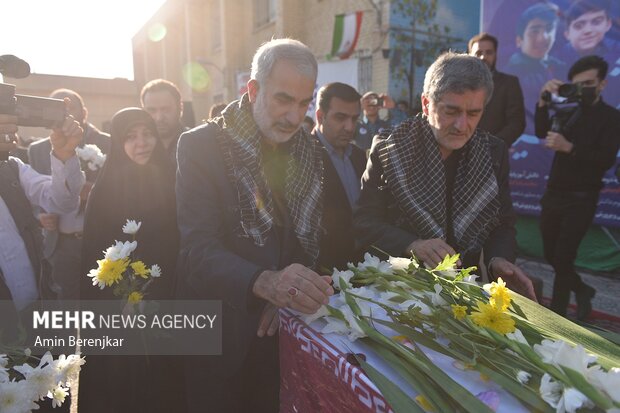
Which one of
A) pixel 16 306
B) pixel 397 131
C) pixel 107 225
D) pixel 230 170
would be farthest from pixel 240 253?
pixel 107 225

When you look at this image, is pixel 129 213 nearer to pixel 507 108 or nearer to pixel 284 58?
pixel 284 58

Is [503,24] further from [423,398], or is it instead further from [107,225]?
[423,398]

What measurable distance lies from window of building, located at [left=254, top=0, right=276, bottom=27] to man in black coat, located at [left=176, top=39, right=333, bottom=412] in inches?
567

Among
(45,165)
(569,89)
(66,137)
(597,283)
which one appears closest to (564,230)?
(569,89)

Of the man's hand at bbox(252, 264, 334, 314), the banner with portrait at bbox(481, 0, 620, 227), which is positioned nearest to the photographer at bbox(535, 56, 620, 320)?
the banner with portrait at bbox(481, 0, 620, 227)

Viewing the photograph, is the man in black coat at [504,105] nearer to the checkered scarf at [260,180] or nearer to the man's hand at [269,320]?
the checkered scarf at [260,180]

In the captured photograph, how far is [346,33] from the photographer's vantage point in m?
10.7

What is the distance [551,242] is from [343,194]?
8.59ft

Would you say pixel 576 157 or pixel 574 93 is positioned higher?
pixel 574 93

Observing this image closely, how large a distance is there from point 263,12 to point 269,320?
1603 cm

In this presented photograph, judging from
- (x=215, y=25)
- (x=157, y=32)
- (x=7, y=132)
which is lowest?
(x=7, y=132)

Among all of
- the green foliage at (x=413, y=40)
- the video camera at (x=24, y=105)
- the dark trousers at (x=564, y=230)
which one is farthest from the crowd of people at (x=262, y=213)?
the green foliage at (x=413, y=40)

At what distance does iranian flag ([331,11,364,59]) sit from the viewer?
10.4m

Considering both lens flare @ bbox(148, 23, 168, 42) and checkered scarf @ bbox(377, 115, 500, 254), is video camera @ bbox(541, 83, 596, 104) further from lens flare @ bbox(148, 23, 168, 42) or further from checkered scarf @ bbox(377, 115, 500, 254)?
lens flare @ bbox(148, 23, 168, 42)
